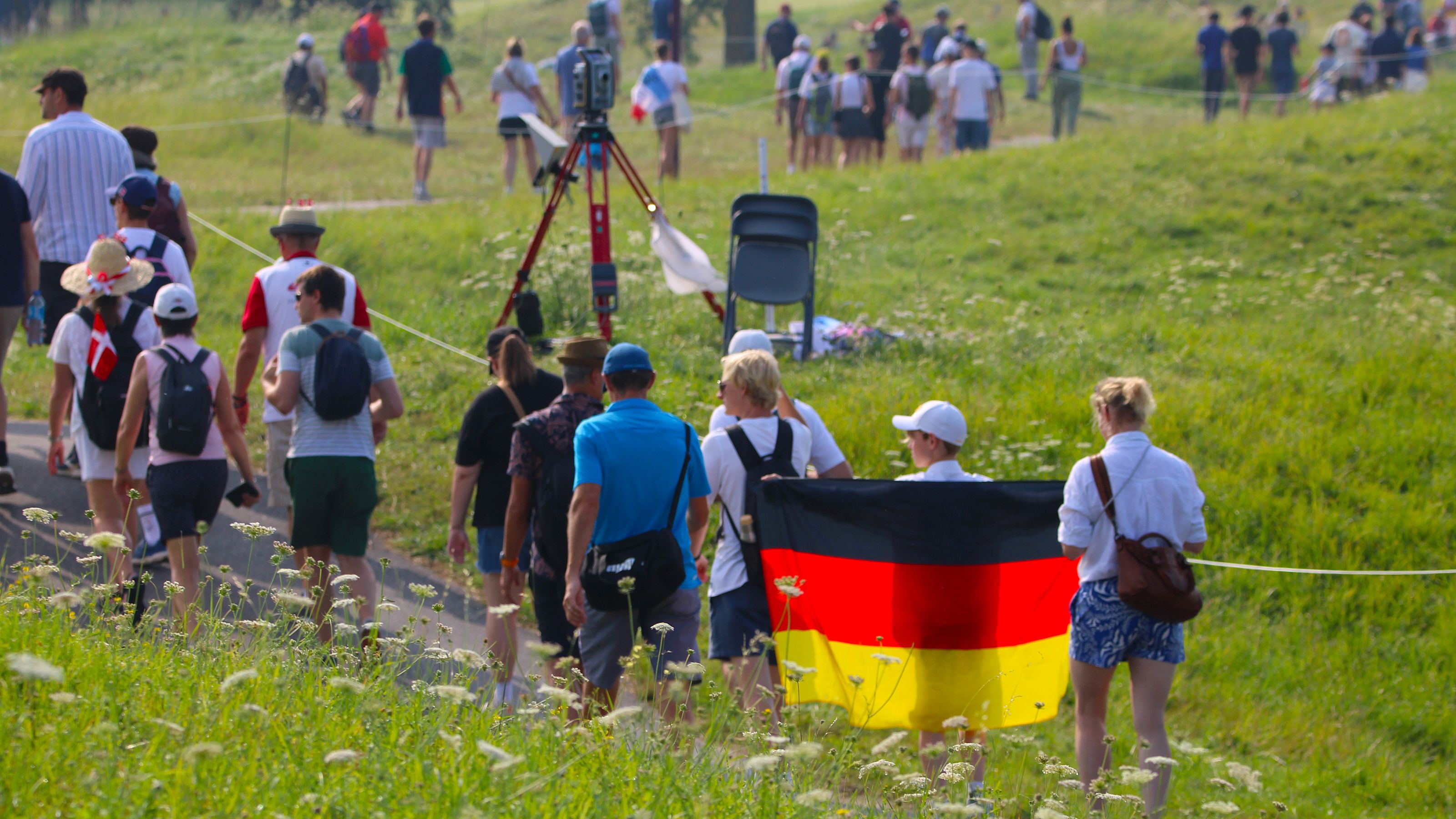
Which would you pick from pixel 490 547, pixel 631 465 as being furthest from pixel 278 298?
pixel 631 465

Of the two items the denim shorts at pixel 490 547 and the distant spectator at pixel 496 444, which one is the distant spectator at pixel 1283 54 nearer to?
the distant spectator at pixel 496 444

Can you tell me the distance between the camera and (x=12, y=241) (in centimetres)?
746

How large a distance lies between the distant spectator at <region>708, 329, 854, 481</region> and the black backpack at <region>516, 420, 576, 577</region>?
0.74 meters

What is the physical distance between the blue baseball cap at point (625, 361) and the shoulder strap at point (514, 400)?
85cm

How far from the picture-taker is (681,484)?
16.5 ft

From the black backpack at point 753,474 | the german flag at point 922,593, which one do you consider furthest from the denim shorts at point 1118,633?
the black backpack at point 753,474

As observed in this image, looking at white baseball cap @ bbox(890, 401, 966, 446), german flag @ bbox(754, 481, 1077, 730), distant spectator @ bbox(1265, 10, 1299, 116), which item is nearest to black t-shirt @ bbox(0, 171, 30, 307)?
german flag @ bbox(754, 481, 1077, 730)

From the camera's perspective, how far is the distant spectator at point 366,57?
73.6ft

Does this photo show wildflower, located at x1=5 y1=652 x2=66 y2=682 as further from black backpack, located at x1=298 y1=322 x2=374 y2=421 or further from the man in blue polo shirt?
black backpack, located at x1=298 y1=322 x2=374 y2=421

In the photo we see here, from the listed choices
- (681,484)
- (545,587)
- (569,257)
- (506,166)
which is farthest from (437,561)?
(506,166)

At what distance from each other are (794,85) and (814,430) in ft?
48.4

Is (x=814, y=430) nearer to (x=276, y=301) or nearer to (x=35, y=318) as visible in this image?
(x=276, y=301)

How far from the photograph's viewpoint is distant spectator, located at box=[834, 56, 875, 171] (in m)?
18.5

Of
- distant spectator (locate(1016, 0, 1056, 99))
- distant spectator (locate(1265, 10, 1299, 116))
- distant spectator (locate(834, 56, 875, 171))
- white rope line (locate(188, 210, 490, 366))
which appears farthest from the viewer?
distant spectator (locate(1016, 0, 1056, 99))
